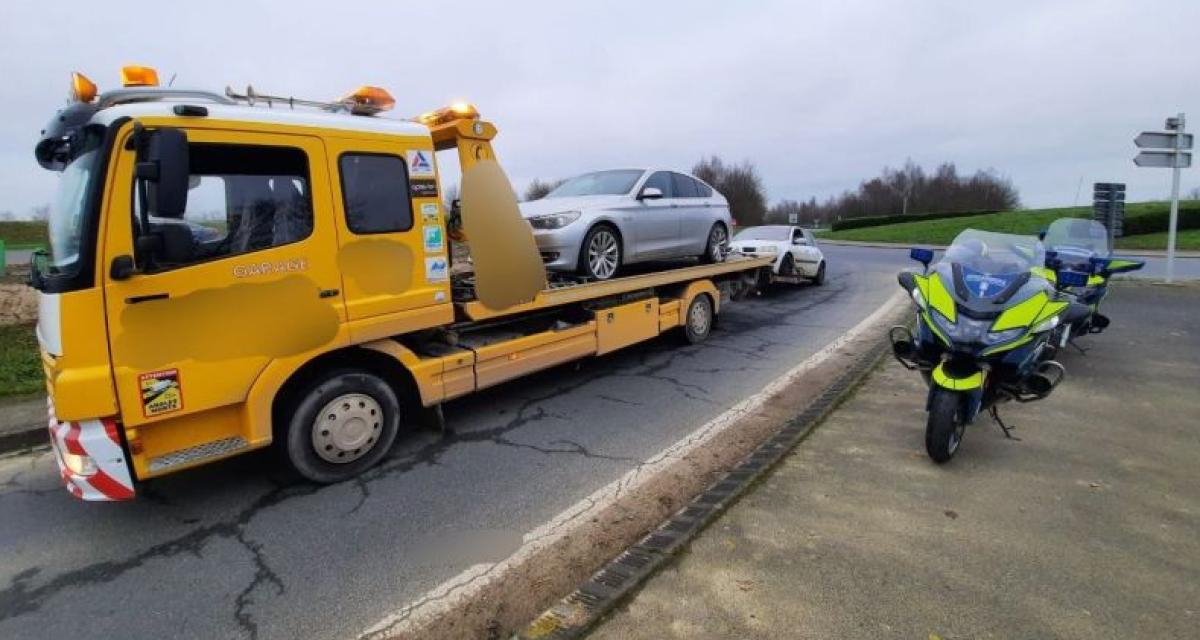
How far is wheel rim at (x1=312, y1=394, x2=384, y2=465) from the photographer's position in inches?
171

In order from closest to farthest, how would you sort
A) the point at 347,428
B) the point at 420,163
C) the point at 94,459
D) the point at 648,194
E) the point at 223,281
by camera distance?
the point at 94,459 < the point at 223,281 < the point at 347,428 < the point at 420,163 < the point at 648,194

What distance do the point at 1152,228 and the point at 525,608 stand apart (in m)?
43.9

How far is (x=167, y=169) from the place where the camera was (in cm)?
336

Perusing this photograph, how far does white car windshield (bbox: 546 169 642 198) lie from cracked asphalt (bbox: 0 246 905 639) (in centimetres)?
275

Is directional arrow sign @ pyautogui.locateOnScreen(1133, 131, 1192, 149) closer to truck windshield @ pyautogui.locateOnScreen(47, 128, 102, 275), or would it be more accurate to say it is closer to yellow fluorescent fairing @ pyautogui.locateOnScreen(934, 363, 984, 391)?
yellow fluorescent fairing @ pyautogui.locateOnScreen(934, 363, 984, 391)

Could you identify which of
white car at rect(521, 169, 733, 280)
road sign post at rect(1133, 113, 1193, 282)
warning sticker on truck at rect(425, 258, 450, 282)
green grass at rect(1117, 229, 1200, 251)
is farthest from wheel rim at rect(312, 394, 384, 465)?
green grass at rect(1117, 229, 1200, 251)

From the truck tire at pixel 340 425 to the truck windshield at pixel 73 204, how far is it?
4.92ft

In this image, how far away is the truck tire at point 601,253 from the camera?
275 inches

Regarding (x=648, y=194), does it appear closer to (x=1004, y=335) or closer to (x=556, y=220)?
(x=556, y=220)

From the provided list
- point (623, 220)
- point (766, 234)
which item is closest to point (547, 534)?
point (623, 220)

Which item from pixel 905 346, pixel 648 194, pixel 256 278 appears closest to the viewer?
pixel 256 278

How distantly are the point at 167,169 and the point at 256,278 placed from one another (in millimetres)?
830

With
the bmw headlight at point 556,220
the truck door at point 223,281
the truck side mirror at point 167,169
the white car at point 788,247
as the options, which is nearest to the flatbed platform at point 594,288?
the bmw headlight at point 556,220

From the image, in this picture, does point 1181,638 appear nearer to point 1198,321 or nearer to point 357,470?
point 357,470
